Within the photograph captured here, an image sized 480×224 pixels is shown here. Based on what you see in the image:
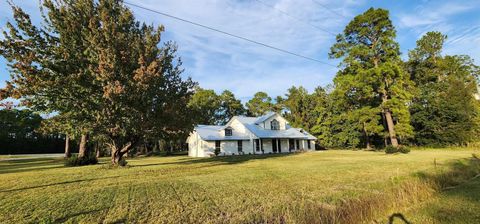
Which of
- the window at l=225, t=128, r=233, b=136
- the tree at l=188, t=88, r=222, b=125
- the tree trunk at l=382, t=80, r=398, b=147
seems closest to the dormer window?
the window at l=225, t=128, r=233, b=136

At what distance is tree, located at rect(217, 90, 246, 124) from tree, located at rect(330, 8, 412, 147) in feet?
101

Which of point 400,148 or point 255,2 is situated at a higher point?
point 255,2

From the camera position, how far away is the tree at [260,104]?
60531mm

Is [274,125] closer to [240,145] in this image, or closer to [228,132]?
[240,145]

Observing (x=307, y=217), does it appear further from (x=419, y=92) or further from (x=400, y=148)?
(x=419, y=92)

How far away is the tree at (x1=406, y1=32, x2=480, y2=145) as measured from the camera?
98.0ft

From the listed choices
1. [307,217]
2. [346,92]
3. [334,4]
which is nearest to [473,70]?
[346,92]

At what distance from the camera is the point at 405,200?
6.82 metres

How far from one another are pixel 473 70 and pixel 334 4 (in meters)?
40.2

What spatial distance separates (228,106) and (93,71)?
154 feet

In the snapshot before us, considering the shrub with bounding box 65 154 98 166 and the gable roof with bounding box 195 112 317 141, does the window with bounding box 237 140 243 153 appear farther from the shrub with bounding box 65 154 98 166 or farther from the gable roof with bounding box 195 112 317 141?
the shrub with bounding box 65 154 98 166

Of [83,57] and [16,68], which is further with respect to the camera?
[83,57]

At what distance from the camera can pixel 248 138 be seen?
3422cm

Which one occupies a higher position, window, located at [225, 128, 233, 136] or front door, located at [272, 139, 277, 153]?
window, located at [225, 128, 233, 136]
